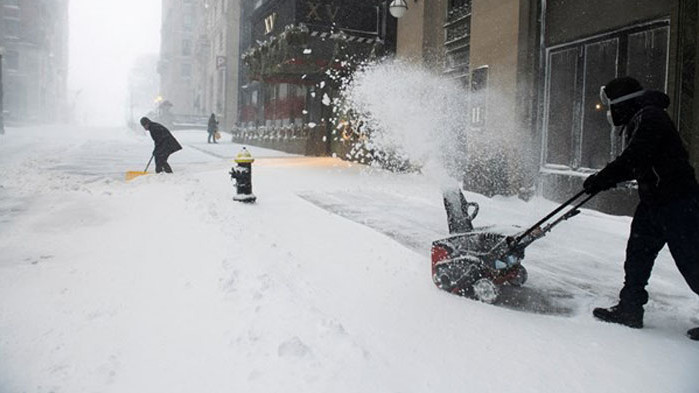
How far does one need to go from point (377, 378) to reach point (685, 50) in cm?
633

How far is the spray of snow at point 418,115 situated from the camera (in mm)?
12219

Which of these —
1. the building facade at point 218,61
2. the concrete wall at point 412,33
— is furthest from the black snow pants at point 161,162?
the building facade at point 218,61

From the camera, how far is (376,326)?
3578 millimetres

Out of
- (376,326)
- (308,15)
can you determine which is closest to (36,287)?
(376,326)

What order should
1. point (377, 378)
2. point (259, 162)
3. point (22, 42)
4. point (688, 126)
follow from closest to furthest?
point (377, 378)
point (688, 126)
point (259, 162)
point (22, 42)

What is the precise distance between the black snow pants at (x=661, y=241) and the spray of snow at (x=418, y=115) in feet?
24.0

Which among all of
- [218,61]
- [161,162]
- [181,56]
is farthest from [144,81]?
[161,162]

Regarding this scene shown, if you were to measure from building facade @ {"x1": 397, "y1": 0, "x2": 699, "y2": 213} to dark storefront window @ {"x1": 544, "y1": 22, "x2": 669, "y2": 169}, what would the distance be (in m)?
0.02

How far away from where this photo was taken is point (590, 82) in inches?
347

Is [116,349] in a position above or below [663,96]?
below

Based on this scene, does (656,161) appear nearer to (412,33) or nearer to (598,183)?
(598,183)

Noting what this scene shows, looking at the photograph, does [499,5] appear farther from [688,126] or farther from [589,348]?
[589,348]

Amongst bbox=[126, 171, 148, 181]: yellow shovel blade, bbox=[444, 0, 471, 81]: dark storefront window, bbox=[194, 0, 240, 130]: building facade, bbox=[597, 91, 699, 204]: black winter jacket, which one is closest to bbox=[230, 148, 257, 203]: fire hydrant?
bbox=[126, 171, 148, 181]: yellow shovel blade

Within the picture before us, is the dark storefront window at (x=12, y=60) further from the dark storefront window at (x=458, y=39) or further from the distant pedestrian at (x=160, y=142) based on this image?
the dark storefront window at (x=458, y=39)
